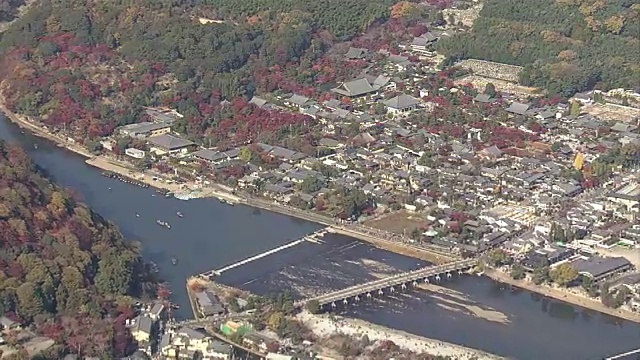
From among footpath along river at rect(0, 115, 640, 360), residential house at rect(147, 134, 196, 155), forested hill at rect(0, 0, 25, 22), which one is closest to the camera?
footpath along river at rect(0, 115, 640, 360)

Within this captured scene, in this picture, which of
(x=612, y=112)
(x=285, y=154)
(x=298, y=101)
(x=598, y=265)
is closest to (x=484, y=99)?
(x=612, y=112)

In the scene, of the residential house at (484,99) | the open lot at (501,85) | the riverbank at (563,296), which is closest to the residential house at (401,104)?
the residential house at (484,99)

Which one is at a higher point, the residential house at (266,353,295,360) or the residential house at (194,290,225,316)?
the residential house at (194,290,225,316)

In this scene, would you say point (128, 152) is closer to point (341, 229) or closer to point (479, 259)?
point (341, 229)

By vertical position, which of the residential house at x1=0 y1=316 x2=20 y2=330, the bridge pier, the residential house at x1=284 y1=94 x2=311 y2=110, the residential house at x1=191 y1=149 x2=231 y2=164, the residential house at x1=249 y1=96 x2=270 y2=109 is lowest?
the residential house at x1=0 y1=316 x2=20 y2=330

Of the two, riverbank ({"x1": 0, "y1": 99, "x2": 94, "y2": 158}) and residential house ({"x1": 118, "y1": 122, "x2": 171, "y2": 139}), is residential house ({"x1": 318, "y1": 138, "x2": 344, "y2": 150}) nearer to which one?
residential house ({"x1": 118, "y1": 122, "x2": 171, "y2": 139})

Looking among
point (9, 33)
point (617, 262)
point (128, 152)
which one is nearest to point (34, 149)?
point (128, 152)

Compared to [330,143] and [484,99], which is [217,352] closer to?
[330,143]

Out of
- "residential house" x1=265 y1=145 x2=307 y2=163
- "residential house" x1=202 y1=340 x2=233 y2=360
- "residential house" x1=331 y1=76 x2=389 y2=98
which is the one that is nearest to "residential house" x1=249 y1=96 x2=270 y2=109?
"residential house" x1=331 y1=76 x2=389 y2=98
